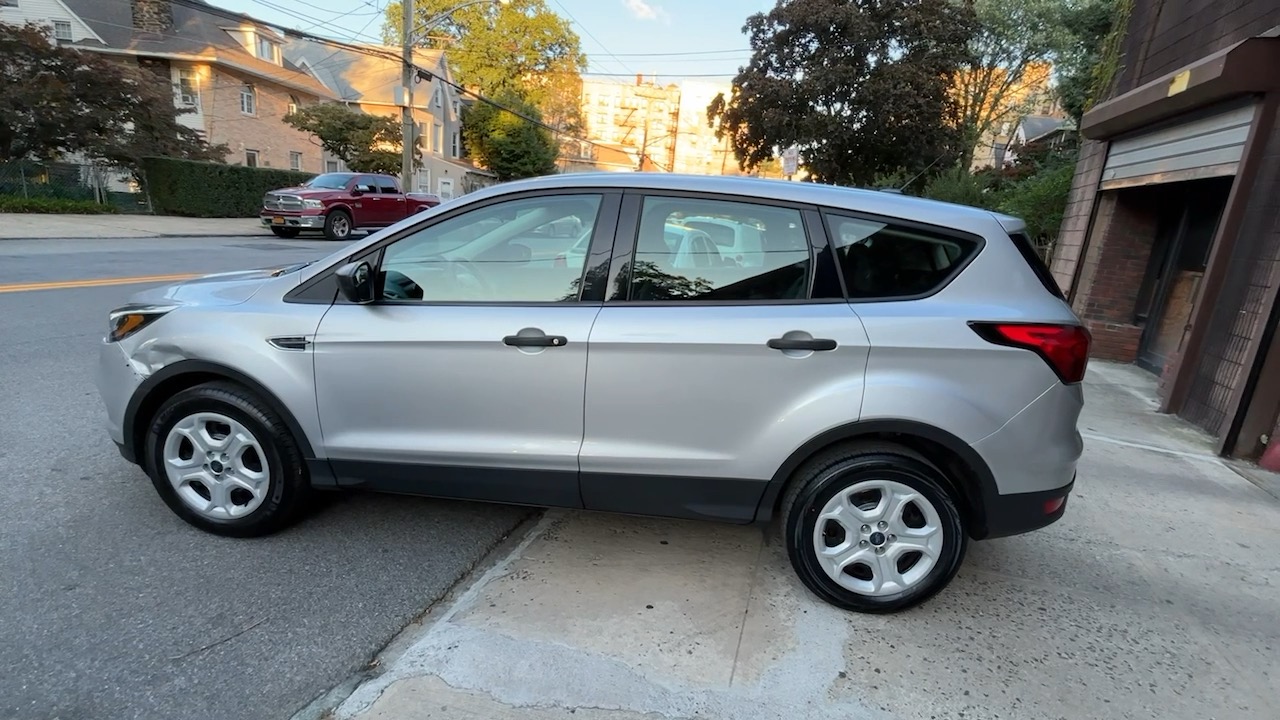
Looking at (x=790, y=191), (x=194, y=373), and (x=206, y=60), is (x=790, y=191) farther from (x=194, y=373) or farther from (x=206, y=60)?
(x=206, y=60)

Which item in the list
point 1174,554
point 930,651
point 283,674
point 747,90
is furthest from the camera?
point 747,90

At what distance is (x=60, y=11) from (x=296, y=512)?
36.6 metres

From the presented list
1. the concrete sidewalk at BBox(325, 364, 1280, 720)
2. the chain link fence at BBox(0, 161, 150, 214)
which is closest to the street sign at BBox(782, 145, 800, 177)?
the concrete sidewalk at BBox(325, 364, 1280, 720)

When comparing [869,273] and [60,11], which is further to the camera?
[60,11]

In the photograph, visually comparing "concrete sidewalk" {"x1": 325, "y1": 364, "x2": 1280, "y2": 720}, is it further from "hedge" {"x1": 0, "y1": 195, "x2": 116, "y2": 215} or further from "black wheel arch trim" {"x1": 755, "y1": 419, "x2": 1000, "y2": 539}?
Answer: "hedge" {"x1": 0, "y1": 195, "x2": 116, "y2": 215}

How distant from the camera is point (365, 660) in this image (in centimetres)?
248


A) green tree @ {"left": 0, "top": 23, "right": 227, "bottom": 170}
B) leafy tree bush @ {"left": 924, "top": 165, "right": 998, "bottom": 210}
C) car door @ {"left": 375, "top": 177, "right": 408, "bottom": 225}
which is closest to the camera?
leafy tree bush @ {"left": 924, "top": 165, "right": 998, "bottom": 210}

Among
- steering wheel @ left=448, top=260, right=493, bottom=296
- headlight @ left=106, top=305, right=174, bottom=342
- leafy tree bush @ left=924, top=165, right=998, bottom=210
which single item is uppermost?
leafy tree bush @ left=924, top=165, right=998, bottom=210

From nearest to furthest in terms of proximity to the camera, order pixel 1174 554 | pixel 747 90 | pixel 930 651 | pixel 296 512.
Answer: pixel 930 651 → pixel 296 512 → pixel 1174 554 → pixel 747 90

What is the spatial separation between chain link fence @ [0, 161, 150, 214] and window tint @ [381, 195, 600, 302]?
22.6 m

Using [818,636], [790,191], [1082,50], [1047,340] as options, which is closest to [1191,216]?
[1047,340]

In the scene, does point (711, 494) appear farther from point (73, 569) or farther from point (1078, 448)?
point (73, 569)

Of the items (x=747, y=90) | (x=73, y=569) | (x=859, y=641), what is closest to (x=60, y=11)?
(x=747, y=90)

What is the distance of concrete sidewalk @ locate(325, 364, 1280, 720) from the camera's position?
2.38 metres
